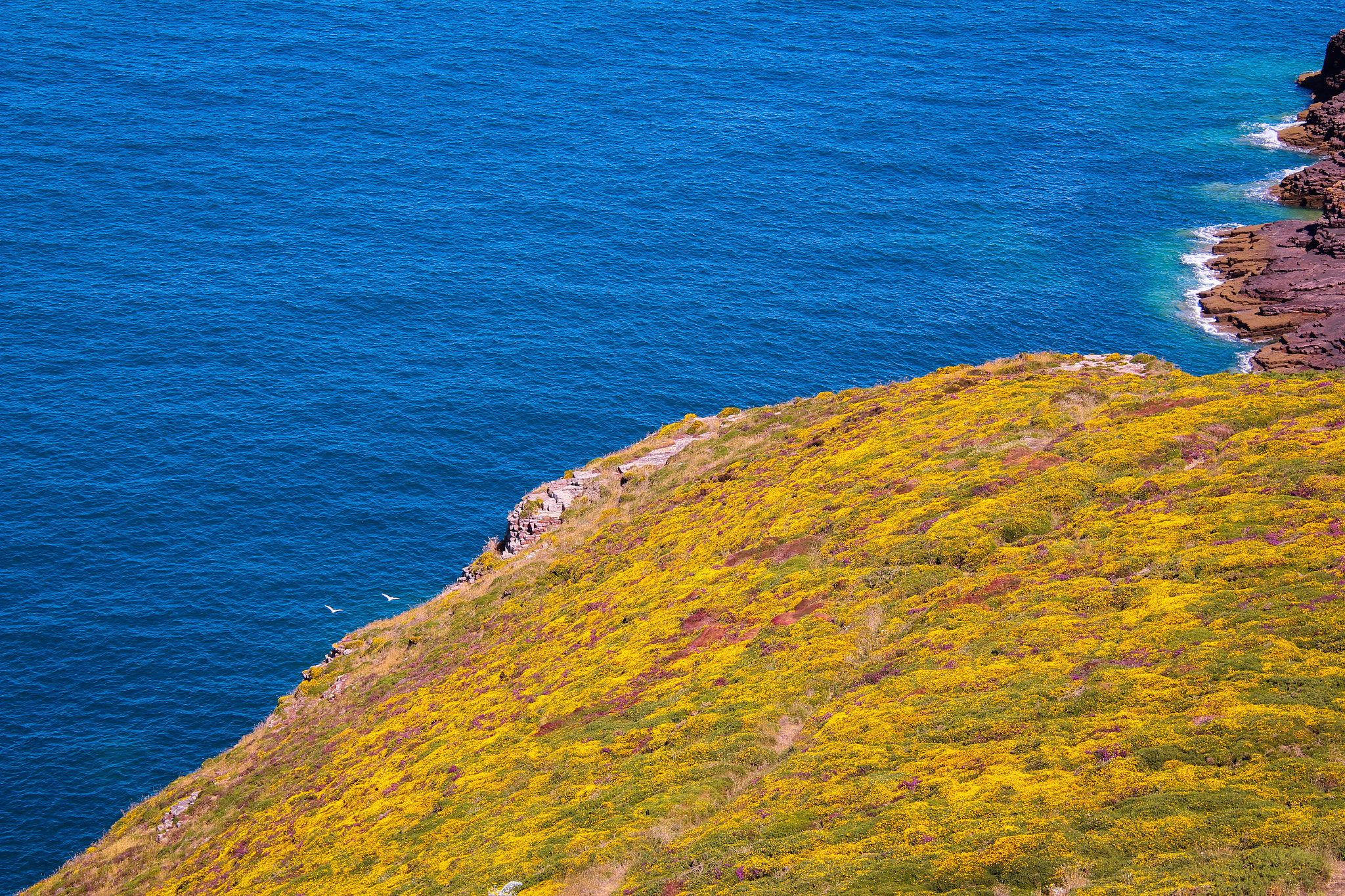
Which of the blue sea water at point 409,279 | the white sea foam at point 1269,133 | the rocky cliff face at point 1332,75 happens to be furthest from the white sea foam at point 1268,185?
the rocky cliff face at point 1332,75

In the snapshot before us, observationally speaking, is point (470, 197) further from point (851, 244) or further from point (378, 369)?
point (851, 244)

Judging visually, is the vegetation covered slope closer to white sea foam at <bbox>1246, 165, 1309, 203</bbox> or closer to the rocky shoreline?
the rocky shoreline

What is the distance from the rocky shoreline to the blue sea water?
4973mm

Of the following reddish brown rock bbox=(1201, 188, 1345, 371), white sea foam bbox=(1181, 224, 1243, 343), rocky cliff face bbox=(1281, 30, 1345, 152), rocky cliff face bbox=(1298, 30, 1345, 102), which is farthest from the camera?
rocky cliff face bbox=(1298, 30, 1345, 102)

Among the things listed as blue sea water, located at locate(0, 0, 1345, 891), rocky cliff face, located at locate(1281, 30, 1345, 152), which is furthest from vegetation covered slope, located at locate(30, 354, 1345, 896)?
rocky cliff face, located at locate(1281, 30, 1345, 152)

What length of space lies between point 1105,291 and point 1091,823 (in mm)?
123520

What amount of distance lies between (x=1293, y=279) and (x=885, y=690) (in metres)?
113

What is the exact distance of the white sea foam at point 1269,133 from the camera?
16450 cm

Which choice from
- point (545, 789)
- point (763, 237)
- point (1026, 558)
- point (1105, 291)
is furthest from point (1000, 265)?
point (545, 789)

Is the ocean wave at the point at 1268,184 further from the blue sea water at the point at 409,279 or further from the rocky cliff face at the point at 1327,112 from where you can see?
the rocky cliff face at the point at 1327,112

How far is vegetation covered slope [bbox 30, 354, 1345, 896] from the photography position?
85.3 ft

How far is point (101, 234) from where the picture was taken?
463 ft

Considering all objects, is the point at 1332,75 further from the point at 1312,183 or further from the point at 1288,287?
the point at 1288,287

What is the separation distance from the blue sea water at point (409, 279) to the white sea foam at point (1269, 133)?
183cm
